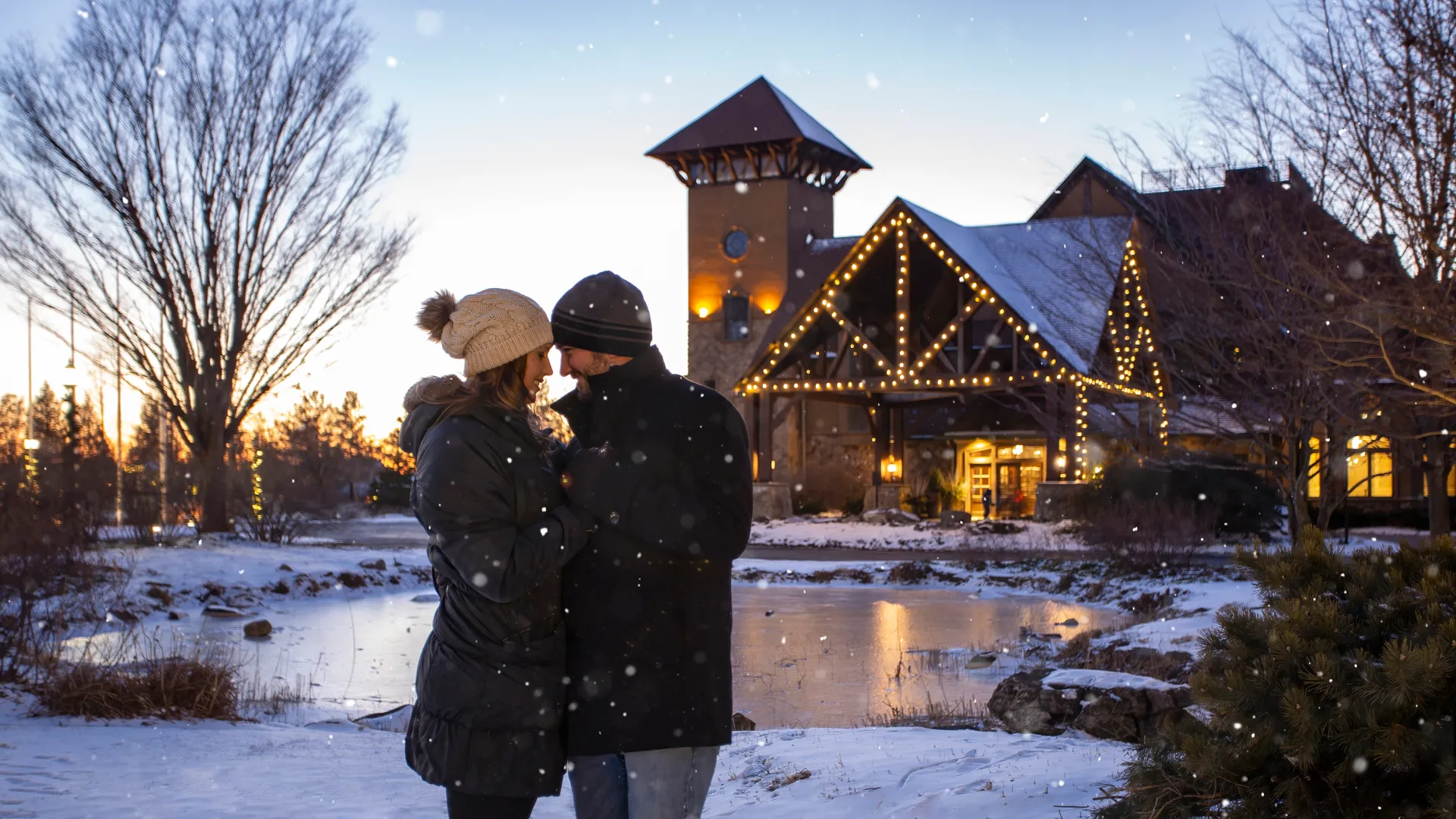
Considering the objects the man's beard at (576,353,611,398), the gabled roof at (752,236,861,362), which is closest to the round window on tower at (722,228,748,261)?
the gabled roof at (752,236,861,362)

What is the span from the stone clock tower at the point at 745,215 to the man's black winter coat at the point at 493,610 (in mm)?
36033

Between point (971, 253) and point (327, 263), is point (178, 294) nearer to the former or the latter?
point (327, 263)

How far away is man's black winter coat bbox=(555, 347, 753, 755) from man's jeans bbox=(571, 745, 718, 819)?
0.05 meters

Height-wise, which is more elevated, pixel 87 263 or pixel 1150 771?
pixel 87 263

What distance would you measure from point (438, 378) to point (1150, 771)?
249 centimetres

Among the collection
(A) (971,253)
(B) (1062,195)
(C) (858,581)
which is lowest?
(C) (858,581)

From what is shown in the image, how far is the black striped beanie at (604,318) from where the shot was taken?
309cm

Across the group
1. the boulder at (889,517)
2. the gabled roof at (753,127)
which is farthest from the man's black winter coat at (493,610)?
the gabled roof at (753,127)

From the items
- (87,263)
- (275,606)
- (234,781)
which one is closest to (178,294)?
(87,263)

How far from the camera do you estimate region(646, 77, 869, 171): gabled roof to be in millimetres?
38969

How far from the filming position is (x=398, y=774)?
5.99 m

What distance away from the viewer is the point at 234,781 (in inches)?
224

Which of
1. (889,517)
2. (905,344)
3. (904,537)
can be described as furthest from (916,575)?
(905,344)

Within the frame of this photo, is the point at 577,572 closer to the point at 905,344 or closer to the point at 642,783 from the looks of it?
the point at 642,783
